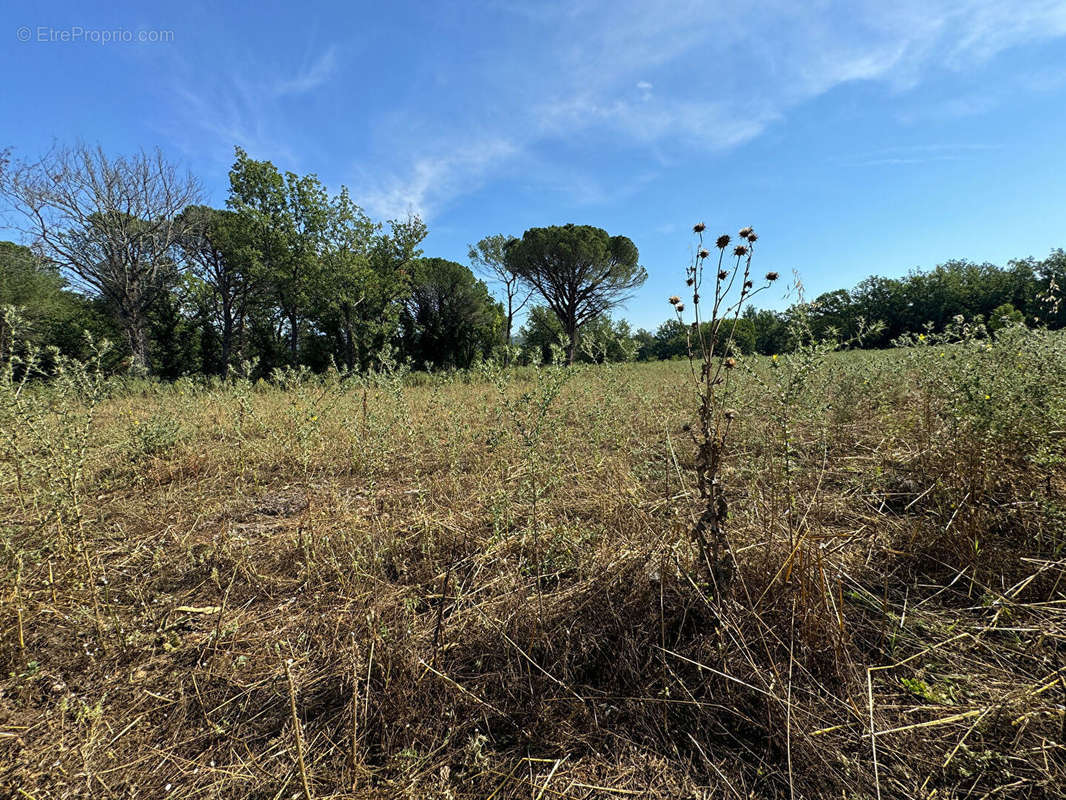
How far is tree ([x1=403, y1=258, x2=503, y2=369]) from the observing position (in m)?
29.5

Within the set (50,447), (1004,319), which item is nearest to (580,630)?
(50,447)

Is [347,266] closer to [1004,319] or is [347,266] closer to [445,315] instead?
[445,315]

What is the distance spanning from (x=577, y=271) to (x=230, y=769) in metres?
29.4

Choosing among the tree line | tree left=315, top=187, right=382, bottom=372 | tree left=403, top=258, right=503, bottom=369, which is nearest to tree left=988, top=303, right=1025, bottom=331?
the tree line

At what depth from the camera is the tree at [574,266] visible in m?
27.1

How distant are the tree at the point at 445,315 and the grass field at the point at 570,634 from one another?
27.2 metres

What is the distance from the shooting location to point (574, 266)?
27.9m

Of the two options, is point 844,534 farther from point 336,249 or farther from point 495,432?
point 336,249

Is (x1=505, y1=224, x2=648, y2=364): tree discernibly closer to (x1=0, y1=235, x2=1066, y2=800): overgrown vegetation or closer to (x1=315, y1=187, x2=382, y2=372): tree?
(x1=315, y1=187, x2=382, y2=372): tree

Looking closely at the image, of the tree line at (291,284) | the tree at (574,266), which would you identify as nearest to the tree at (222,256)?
the tree line at (291,284)

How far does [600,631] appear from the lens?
1.58 meters

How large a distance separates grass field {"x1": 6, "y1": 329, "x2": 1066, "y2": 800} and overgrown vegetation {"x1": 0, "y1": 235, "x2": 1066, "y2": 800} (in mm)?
10

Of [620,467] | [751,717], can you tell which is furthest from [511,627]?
[620,467]

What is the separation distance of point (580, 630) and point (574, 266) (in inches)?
1122
